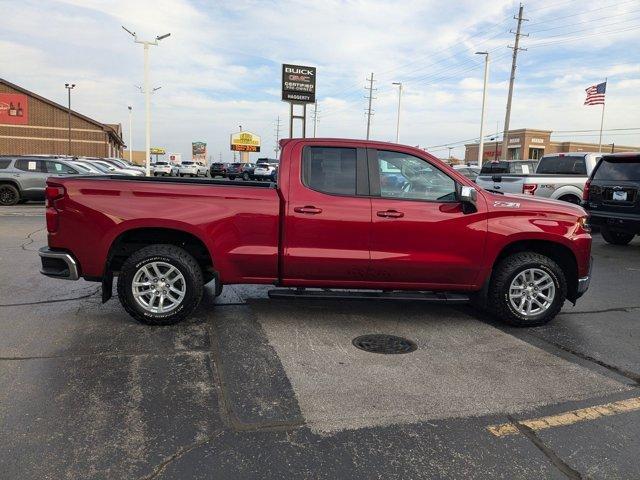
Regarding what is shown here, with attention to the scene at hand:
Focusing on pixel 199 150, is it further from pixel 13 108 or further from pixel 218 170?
pixel 218 170

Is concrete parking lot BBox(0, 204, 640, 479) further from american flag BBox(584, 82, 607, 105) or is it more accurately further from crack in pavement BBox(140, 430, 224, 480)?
american flag BBox(584, 82, 607, 105)

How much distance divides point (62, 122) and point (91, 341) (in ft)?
205

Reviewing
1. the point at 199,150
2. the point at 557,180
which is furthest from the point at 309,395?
the point at 199,150

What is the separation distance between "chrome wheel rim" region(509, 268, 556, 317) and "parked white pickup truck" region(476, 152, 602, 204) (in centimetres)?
655

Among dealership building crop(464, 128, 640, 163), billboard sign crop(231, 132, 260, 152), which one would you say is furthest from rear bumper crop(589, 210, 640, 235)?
billboard sign crop(231, 132, 260, 152)

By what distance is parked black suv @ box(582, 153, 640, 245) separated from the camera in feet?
32.4

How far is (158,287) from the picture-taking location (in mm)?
5195

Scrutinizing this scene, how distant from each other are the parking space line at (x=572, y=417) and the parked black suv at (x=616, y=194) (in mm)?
7144

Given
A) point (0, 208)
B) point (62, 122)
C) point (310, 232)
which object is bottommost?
point (0, 208)

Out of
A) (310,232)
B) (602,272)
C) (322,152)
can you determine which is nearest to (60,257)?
(310,232)

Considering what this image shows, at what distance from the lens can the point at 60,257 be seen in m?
5.09

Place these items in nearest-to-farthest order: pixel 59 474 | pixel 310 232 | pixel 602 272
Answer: pixel 59 474 < pixel 310 232 < pixel 602 272

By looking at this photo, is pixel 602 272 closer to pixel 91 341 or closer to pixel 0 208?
pixel 91 341

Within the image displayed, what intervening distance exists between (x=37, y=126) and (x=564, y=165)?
5890 cm
